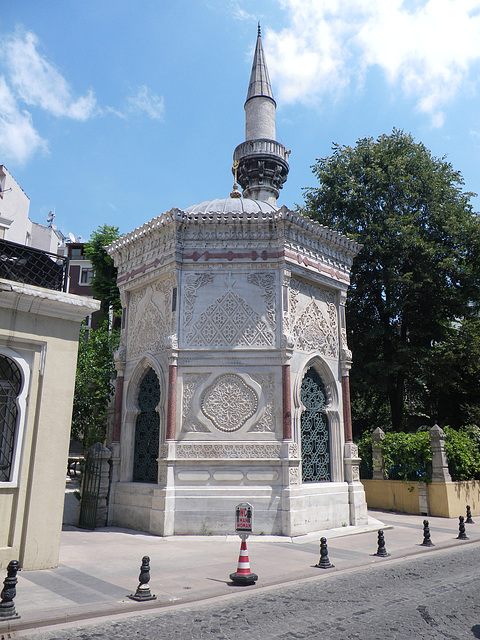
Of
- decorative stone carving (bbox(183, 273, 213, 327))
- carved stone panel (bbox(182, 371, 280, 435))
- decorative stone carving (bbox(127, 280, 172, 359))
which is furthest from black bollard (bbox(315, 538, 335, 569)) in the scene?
decorative stone carving (bbox(183, 273, 213, 327))

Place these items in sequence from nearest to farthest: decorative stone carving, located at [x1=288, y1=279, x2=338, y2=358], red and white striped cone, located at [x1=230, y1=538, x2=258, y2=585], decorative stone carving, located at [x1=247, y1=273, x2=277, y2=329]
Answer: red and white striped cone, located at [x1=230, y1=538, x2=258, y2=585], decorative stone carving, located at [x1=247, y1=273, x2=277, y2=329], decorative stone carving, located at [x1=288, y1=279, x2=338, y2=358]

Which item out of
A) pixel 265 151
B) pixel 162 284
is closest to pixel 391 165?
pixel 265 151

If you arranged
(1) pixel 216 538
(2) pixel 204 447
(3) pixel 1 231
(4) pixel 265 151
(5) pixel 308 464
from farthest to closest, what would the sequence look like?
(4) pixel 265 151 < (5) pixel 308 464 < (2) pixel 204 447 < (1) pixel 216 538 < (3) pixel 1 231

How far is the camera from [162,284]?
13.8m

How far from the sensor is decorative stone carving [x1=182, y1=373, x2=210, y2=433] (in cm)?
1230

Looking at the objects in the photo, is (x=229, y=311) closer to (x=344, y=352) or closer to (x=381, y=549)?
(x=344, y=352)

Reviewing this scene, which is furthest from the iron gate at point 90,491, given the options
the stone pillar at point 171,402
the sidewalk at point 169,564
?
the stone pillar at point 171,402

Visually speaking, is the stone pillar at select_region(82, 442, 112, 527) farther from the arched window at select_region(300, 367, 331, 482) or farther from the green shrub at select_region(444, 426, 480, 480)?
the green shrub at select_region(444, 426, 480, 480)

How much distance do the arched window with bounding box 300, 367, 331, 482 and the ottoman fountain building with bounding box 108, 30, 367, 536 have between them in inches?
1.5

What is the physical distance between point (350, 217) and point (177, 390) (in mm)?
14542

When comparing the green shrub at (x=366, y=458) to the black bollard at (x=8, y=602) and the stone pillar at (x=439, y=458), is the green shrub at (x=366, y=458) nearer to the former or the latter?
the stone pillar at (x=439, y=458)

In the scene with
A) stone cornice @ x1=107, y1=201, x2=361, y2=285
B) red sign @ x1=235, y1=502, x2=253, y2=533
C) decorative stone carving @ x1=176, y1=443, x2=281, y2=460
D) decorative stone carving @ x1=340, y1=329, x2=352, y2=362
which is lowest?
red sign @ x1=235, y1=502, x2=253, y2=533

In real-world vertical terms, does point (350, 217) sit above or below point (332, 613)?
above

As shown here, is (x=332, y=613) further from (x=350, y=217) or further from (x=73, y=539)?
(x=350, y=217)
